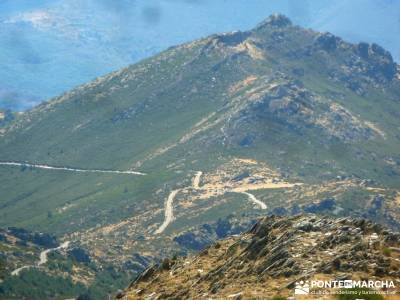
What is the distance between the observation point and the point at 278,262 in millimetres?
70812

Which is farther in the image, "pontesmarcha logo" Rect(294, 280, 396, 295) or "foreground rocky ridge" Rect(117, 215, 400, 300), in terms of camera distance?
"foreground rocky ridge" Rect(117, 215, 400, 300)

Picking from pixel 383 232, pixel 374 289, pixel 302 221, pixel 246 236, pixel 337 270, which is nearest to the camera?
pixel 374 289

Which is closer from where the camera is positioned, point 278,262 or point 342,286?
point 342,286

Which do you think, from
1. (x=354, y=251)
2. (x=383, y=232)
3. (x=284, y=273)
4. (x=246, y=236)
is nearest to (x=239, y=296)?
(x=284, y=273)

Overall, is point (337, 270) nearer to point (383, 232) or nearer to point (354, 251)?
point (354, 251)

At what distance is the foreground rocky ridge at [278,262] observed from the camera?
65188 millimetres

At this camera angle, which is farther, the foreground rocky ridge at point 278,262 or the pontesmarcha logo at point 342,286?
the foreground rocky ridge at point 278,262

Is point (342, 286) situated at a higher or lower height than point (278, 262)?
lower

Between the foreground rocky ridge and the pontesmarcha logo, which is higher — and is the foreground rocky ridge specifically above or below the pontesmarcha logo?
above

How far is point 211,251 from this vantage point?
90.0 meters

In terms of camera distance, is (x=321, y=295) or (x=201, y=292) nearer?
(x=321, y=295)

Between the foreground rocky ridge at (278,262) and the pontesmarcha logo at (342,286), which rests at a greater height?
the foreground rocky ridge at (278,262)

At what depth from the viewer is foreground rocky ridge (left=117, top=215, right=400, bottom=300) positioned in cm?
6519

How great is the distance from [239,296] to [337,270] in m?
7.37
